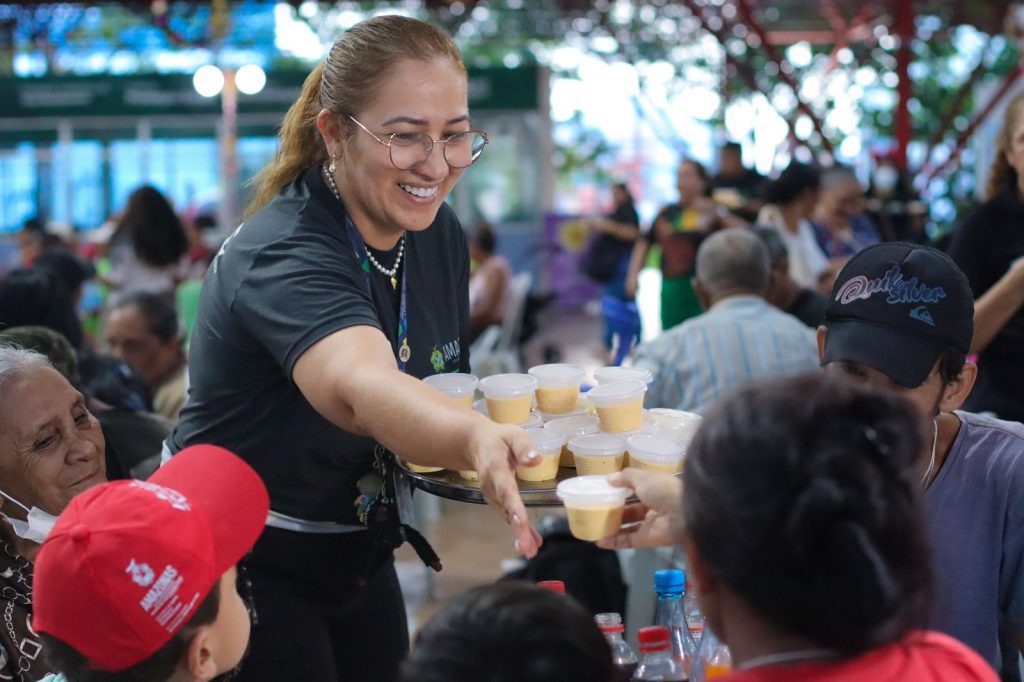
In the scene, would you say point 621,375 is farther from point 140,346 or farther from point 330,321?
point 140,346

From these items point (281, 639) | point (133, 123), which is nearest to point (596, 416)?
point (281, 639)

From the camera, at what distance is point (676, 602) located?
81.8 inches

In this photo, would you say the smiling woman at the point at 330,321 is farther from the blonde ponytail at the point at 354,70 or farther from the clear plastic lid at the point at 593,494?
the clear plastic lid at the point at 593,494

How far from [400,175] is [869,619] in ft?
3.93

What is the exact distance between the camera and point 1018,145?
3.31m

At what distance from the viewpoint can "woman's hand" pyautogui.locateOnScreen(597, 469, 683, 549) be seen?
173 cm

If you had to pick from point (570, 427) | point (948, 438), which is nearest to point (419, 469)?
point (570, 427)

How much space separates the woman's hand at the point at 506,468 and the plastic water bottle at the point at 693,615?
1.94ft

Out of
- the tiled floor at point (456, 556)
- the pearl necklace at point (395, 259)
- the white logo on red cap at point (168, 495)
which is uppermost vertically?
the pearl necklace at point (395, 259)

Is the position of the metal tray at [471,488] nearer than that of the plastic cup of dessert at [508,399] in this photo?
Yes

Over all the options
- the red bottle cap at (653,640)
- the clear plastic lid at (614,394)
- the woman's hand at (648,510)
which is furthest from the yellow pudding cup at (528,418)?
the red bottle cap at (653,640)

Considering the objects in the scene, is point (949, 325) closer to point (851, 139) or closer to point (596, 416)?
point (596, 416)

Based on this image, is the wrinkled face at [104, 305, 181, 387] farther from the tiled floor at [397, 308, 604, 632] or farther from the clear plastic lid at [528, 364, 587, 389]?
the clear plastic lid at [528, 364, 587, 389]

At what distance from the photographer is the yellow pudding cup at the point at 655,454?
199cm
